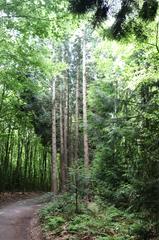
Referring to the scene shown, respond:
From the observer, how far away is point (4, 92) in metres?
24.5

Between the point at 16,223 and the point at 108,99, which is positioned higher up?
the point at 108,99

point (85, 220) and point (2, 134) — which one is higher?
point (2, 134)

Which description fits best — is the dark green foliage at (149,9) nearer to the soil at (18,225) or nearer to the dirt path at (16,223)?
the soil at (18,225)

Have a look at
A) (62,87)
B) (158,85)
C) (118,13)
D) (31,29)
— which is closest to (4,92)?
(62,87)

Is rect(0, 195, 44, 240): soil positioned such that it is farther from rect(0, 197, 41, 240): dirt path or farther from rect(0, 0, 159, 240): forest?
rect(0, 0, 159, 240): forest

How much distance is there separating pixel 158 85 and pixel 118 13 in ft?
12.4

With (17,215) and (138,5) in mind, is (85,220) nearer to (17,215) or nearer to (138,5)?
(17,215)

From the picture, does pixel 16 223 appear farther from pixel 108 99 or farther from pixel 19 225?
pixel 108 99

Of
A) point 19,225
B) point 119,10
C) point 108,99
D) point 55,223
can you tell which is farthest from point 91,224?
point 108,99

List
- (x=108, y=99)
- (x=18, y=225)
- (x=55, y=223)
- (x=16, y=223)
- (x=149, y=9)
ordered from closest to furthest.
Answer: (x=149, y=9) < (x=55, y=223) < (x=18, y=225) < (x=16, y=223) < (x=108, y=99)

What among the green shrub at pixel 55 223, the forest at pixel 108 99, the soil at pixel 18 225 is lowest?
the soil at pixel 18 225

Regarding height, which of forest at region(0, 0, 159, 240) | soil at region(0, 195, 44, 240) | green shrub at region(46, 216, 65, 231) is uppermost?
forest at region(0, 0, 159, 240)

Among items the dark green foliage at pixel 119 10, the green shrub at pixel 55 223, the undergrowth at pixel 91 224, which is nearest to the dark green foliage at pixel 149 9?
the dark green foliage at pixel 119 10

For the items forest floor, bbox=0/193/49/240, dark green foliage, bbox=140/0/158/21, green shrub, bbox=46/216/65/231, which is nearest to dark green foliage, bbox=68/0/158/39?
dark green foliage, bbox=140/0/158/21
